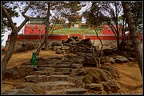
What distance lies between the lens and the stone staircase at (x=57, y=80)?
5.43 meters

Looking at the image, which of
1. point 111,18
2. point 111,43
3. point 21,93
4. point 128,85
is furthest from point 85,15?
point 21,93

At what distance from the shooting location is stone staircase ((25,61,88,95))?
5.43 meters

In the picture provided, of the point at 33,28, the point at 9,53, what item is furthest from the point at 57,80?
the point at 33,28

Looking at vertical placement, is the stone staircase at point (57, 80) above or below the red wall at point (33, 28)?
below

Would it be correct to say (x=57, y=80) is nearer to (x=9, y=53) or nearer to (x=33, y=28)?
(x=9, y=53)

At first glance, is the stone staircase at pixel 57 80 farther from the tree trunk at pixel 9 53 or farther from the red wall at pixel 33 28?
the red wall at pixel 33 28

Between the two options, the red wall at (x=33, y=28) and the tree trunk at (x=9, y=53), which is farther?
the red wall at (x=33, y=28)

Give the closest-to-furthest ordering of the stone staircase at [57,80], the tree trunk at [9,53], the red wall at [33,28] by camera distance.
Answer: the stone staircase at [57,80] < the tree trunk at [9,53] < the red wall at [33,28]

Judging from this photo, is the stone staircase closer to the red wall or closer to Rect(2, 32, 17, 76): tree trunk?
Rect(2, 32, 17, 76): tree trunk

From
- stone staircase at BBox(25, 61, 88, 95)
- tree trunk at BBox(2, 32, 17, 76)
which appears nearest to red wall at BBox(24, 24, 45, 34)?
stone staircase at BBox(25, 61, 88, 95)

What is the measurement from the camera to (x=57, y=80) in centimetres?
659

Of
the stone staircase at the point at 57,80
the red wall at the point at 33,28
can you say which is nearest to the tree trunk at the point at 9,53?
the stone staircase at the point at 57,80

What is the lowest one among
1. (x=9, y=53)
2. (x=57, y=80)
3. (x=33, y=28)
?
(x=57, y=80)

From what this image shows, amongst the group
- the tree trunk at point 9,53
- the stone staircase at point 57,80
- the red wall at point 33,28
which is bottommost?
the stone staircase at point 57,80
